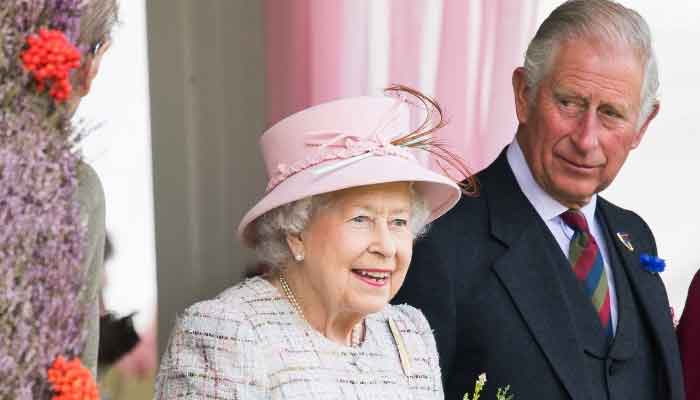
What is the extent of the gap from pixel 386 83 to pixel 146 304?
1154 millimetres

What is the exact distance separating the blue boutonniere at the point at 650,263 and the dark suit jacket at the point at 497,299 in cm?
37

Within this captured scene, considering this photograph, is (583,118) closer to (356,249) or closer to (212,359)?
(356,249)

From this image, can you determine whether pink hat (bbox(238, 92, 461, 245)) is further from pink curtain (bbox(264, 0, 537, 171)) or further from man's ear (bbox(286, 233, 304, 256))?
pink curtain (bbox(264, 0, 537, 171))

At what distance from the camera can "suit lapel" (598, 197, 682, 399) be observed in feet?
10.5

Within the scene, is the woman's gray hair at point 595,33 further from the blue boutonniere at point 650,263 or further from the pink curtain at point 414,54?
the pink curtain at point 414,54

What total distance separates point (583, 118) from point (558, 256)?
0.37 meters

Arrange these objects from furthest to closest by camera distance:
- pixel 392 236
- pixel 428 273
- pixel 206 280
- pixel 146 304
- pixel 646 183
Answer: pixel 646 183, pixel 206 280, pixel 146 304, pixel 428 273, pixel 392 236

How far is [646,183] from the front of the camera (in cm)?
484

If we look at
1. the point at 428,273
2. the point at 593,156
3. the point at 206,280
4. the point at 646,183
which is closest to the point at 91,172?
the point at 428,273

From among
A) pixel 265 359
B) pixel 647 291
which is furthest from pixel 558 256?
pixel 265 359

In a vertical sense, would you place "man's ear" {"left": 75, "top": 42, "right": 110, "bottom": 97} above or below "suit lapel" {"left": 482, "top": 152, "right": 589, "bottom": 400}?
Answer: above

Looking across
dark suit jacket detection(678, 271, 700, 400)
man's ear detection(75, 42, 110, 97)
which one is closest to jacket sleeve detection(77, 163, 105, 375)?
man's ear detection(75, 42, 110, 97)

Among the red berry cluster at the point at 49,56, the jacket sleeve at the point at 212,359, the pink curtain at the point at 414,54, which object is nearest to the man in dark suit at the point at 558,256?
the jacket sleeve at the point at 212,359

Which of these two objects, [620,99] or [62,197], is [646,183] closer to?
[620,99]
